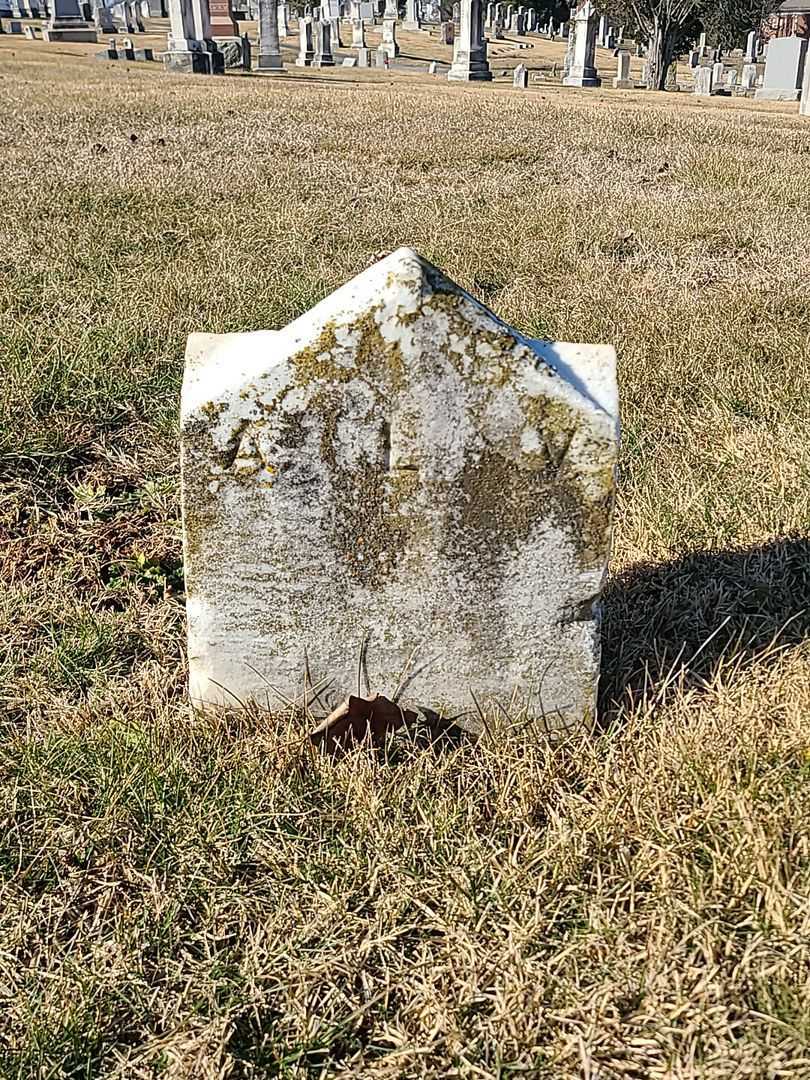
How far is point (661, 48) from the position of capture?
31.9 m

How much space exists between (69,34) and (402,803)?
3488 centimetres

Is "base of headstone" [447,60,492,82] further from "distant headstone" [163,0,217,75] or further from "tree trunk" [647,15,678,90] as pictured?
"tree trunk" [647,15,678,90]

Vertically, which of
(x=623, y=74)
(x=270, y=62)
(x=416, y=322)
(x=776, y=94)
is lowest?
(x=416, y=322)

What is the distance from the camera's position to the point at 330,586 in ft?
7.13

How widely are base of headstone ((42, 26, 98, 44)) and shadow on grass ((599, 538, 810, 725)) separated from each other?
111ft

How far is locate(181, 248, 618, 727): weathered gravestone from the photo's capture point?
1965 millimetres

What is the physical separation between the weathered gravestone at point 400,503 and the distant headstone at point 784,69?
1094 inches

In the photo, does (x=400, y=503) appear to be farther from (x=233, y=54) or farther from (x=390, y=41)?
(x=390, y=41)

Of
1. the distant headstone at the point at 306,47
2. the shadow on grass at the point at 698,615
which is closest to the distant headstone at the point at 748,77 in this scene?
the distant headstone at the point at 306,47

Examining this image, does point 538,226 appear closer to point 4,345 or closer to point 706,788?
point 4,345

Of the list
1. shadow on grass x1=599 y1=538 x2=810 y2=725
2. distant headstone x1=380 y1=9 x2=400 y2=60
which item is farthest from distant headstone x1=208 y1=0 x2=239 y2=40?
shadow on grass x1=599 y1=538 x2=810 y2=725

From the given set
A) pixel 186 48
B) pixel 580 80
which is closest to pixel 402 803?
pixel 186 48

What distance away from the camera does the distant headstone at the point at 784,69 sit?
2597 cm

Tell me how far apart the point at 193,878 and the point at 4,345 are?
3.14 meters
